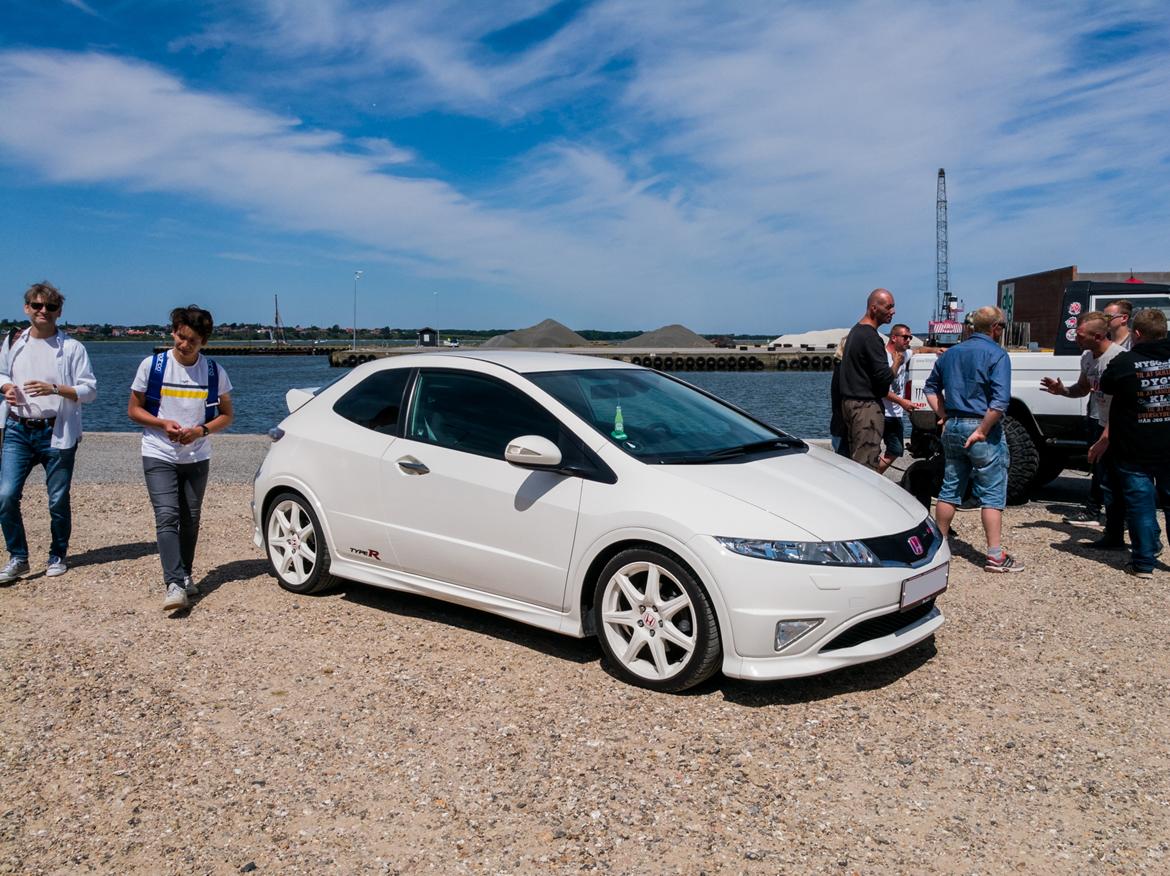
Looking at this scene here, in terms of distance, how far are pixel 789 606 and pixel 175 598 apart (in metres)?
3.72

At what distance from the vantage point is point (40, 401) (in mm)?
6105

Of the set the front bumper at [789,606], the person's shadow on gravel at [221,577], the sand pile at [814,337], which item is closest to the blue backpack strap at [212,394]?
the person's shadow on gravel at [221,577]

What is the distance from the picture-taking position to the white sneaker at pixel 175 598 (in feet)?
18.3

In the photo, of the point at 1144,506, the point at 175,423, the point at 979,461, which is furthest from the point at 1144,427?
the point at 175,423

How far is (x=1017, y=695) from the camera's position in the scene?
4402 mm

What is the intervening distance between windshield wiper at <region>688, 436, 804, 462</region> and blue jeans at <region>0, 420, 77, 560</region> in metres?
4.23

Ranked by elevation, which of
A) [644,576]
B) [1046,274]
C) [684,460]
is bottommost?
[644,576]

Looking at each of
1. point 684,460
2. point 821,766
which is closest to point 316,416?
→ point 684,460

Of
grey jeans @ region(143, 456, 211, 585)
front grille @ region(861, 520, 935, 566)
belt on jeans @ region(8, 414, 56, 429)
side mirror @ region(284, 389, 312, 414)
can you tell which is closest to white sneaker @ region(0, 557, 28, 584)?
belt on jeans @ region(8, 414, 56, 429)

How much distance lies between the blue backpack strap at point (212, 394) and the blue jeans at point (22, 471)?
3.41 ft

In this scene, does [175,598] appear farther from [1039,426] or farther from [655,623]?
[1039,426]

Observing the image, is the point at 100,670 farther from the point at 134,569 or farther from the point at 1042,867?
the point at 1042,867

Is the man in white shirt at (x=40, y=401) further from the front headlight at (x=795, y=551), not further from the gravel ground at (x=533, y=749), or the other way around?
the front headlight at (x=795, y=551)

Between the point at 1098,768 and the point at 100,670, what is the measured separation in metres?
4.62
